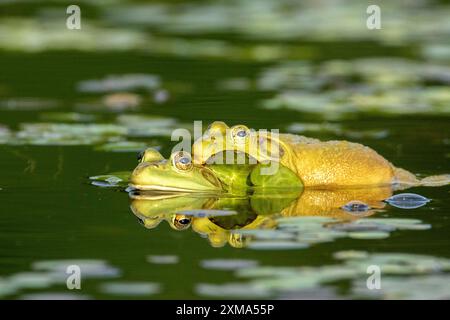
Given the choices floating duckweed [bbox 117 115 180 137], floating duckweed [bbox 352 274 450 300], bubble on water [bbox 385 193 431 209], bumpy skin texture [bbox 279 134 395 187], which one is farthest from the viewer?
floating duckweed [bbox 117 115 180 137]

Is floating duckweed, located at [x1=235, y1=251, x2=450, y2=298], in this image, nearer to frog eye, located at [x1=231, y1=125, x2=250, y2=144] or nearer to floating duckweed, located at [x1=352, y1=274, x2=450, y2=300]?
floating duckweed, located at [x1=352, y1=274, x2=450, y2=300]

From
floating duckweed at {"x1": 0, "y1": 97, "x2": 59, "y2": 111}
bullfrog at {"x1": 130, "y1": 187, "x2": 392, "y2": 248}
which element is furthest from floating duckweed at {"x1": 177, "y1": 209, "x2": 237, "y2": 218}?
floating duckweed at {"x1": 0, "y1": 97, "x2": 59, "y2": 111}

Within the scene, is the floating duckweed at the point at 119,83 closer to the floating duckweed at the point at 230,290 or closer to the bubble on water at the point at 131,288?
the bubble on water at the point at 131,288

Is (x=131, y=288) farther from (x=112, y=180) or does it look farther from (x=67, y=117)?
(x=67, y=117)

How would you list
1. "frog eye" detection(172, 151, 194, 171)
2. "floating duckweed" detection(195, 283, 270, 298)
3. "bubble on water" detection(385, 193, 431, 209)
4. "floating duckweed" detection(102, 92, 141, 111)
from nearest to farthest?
1. "floating duckweed" detection(195, 283, 270, 298)
2. "bubble on water" detection(385, 193, 431, 209)
3. "frog eye" detection(172, 151, 194, 171)
4. "floating duckweed" detection(102, 92, 141, 111)

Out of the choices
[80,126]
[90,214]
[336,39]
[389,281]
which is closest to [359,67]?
[336,39]

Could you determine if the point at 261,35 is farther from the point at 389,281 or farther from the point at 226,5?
the point at 389,281

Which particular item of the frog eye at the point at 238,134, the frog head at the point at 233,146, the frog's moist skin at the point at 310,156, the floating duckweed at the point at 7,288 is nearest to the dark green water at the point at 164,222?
the floating duckweed at the point at 7,288

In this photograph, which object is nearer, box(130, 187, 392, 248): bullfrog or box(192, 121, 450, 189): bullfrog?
box(130, 187, 392, 248): bullfrog

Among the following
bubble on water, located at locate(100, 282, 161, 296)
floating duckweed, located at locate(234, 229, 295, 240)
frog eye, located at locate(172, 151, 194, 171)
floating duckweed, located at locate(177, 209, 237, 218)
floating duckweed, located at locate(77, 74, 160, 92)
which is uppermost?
floating duckweed, located at locate(77, 74, 160, 92)
